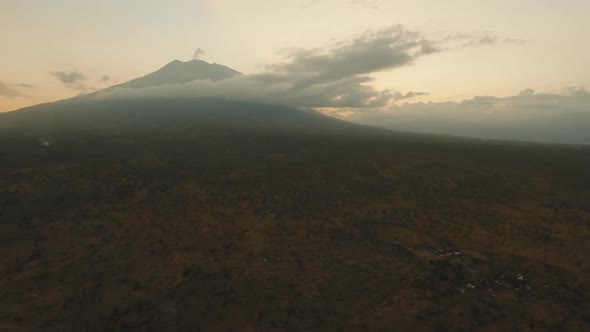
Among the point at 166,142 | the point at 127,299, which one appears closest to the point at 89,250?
the point at 127,299

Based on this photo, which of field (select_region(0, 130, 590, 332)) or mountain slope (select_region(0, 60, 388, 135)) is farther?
mountain slope (select_region(0, 60, 388, 135))

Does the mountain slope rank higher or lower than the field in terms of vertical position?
higher

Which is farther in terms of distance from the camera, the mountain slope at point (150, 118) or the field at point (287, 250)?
the mountain slope at point (150, 118)

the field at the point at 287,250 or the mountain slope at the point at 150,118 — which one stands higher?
the mountain slope at the point at 150,118

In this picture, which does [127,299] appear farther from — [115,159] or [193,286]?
[115,159]

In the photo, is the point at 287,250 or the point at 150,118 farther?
the point at 150,118

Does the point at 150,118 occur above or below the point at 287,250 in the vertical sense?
above

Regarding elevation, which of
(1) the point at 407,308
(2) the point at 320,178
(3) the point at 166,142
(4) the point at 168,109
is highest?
(4) the point at 168,109

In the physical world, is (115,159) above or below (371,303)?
above
